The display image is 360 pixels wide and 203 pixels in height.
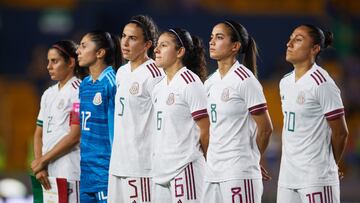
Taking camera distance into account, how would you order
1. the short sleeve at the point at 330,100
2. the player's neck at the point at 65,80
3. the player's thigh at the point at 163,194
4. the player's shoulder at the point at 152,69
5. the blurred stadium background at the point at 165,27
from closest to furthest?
1. the short sleeve at the point at 330,100
2. the player's thigh at the point at 163,194
3. the player's shoulder at the point at 152,69
4. the player's neck at the point at 65,80
5. the blurred stadium background at the point at 165,27

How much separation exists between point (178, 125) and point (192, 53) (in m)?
0.68

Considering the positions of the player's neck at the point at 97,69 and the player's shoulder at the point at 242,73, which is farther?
the player's neck at the point at 97,69

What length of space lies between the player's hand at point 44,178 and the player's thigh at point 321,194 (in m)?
2.67

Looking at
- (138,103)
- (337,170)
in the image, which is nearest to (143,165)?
(138,103)

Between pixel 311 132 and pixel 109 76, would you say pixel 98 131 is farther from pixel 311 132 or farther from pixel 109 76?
pixel 311 132

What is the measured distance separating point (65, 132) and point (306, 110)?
261 cm

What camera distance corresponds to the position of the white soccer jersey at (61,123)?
1028cm

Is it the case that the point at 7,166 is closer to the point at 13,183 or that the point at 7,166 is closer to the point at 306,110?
the point at 13,183

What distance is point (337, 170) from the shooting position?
348 inches

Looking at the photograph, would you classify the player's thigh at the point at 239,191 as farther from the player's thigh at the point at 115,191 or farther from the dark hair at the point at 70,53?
the dark hair at the point at 70,53

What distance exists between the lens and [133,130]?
30.7ft

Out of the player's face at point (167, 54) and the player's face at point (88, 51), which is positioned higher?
the player's face at point (88, 51)

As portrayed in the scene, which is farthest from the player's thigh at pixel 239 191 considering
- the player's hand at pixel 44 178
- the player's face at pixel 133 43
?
the player's hand at pixel 44 178

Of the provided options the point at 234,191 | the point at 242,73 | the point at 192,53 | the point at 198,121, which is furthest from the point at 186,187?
the point at 192,53
